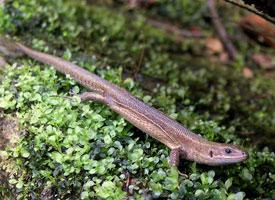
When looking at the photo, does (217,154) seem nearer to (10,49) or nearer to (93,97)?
(93,97)

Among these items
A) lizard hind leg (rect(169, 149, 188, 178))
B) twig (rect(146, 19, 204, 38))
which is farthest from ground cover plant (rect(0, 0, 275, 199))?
twig (rect(146, 19, 204, 38))

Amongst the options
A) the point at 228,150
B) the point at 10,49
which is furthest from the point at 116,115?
the point at 10,49

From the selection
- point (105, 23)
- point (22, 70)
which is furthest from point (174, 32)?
point (22, 70)

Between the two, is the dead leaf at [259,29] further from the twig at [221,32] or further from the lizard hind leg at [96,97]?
the lizard hind leg at [96,97]

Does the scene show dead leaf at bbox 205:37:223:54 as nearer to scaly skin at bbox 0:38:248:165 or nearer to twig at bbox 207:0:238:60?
twig at bbox 207:0:238:60

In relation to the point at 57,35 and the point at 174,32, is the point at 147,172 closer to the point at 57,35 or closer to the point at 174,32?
the point at 57,35

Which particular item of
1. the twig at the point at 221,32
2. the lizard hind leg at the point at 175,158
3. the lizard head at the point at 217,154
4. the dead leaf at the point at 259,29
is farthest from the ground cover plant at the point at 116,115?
the dead leaf at the point at 259,29
